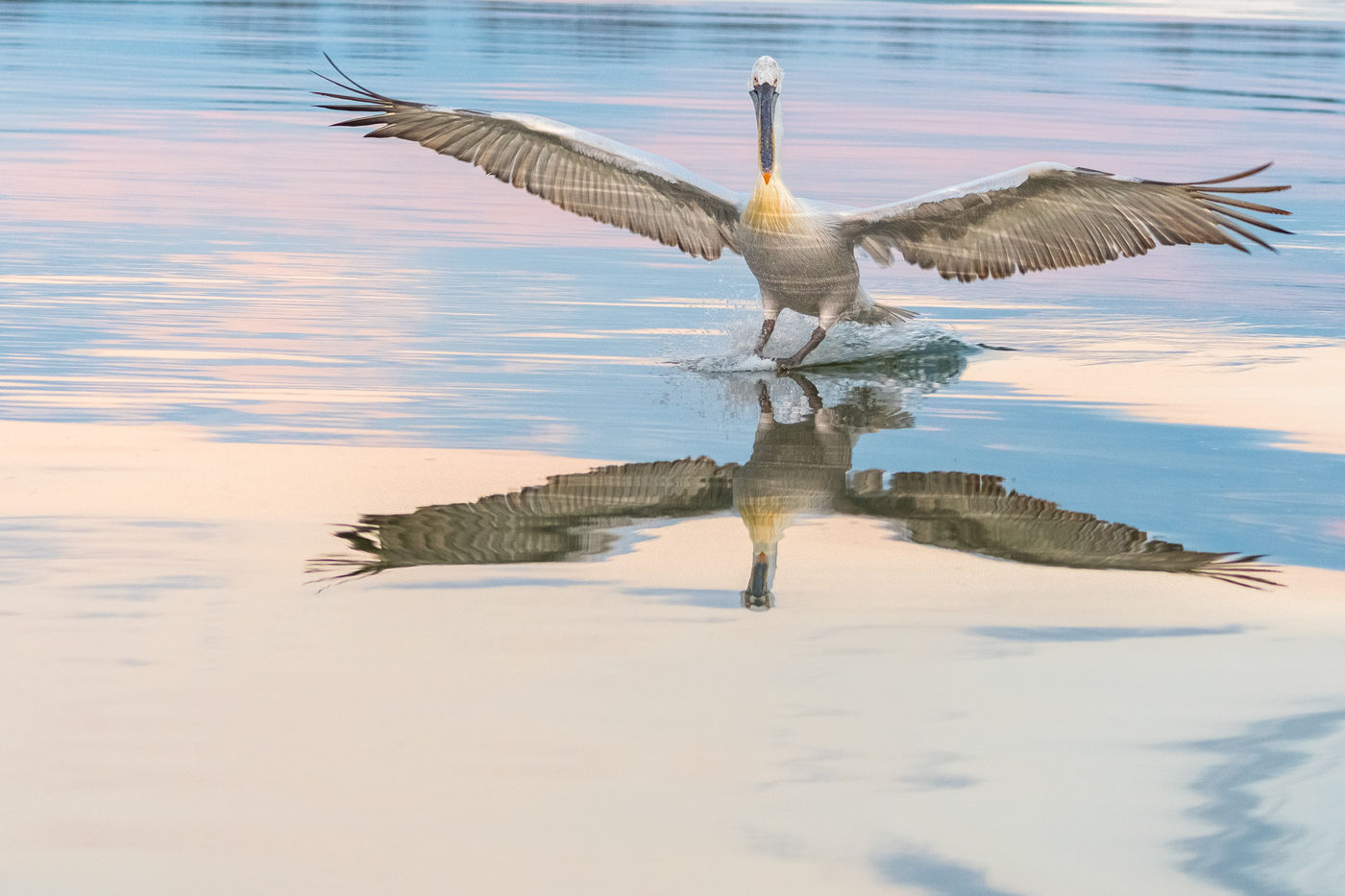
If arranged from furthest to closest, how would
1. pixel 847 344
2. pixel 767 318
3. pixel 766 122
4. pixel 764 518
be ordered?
pixel 847 344 → pixel 767 318 → pixel 766 122 → pixel 764 518

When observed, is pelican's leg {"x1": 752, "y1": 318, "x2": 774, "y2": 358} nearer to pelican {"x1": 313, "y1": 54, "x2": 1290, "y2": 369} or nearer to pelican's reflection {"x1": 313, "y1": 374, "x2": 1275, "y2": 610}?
pelican {"x1": 313, "y1": 54, "x2": 1290, "y2": 369}

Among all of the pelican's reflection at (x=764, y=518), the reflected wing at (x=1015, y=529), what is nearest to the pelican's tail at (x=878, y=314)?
the pelican's reflection at (x=764, y=518)

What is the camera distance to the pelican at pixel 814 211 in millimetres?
8648

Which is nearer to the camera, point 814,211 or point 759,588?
point 759,588

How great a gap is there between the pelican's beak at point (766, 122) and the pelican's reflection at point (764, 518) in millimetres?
1940

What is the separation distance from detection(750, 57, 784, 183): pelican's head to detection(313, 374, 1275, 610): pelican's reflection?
1.95 meters

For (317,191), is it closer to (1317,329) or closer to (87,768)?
(1317,329)

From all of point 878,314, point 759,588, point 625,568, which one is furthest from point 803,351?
point 759,588

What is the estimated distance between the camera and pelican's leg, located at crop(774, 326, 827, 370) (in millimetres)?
9672

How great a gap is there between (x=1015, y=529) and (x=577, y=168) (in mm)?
4200

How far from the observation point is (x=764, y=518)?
6633mm

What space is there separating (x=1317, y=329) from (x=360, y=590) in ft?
21.4

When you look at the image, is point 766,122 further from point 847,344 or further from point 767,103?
point 847,344

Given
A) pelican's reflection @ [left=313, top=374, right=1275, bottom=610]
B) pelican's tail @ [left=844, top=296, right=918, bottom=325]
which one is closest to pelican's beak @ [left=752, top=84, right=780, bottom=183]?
pelican's tail @ [left=844, top=296, right=918, bottom=325]
